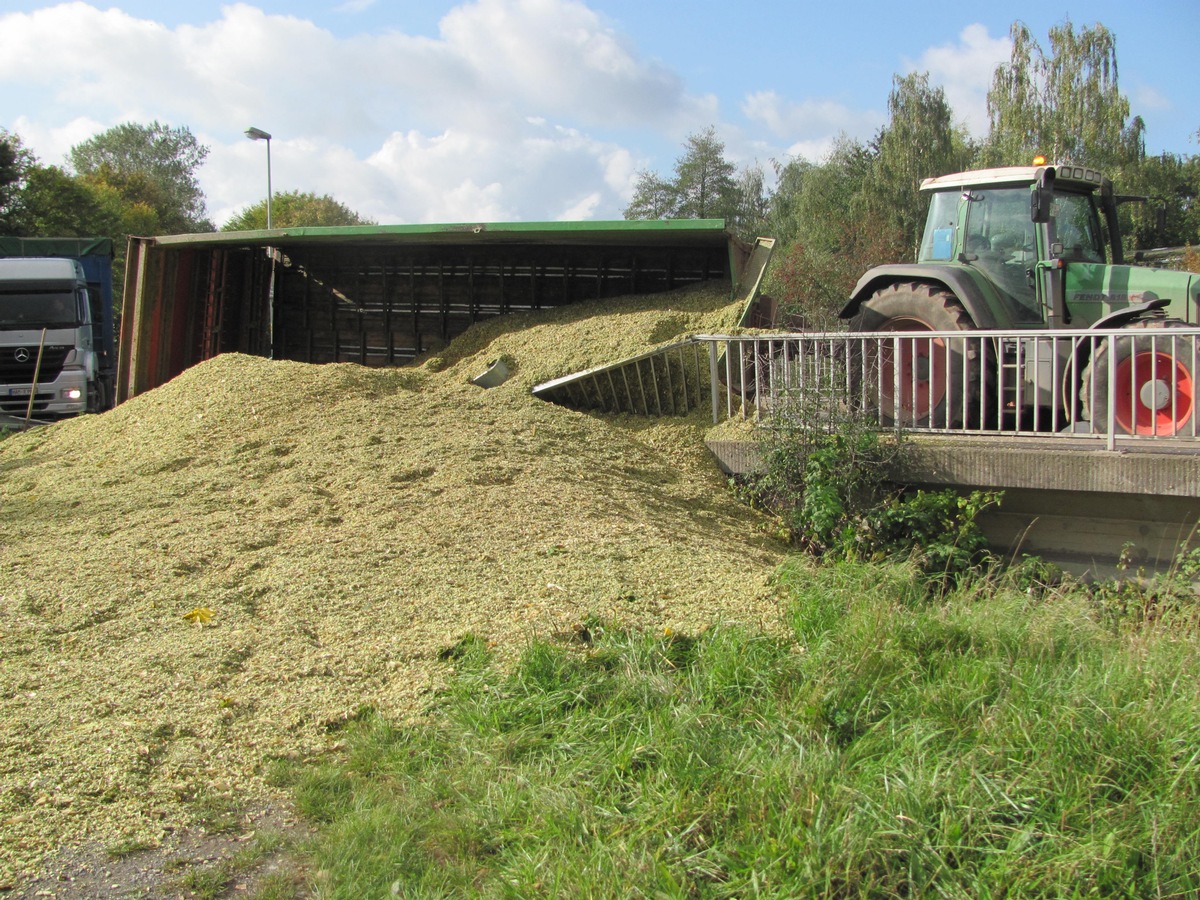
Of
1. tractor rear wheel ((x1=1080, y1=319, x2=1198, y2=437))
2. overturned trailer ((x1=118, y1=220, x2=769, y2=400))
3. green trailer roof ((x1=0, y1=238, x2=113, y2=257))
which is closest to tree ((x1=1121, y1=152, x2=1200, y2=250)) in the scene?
overturned trailer ((x1=118, y1=220, x2=769, y2=400))

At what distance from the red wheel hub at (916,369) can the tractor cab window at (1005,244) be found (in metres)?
0.74

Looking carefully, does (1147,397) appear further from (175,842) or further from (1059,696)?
(175,842)

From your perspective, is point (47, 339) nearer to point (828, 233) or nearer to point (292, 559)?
point (292, 559)

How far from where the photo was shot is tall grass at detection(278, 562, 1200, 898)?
296 centimetres

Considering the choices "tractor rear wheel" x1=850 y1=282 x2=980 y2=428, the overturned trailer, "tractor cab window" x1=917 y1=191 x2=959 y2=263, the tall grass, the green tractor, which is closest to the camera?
the tall grass

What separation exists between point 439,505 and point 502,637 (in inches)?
80.4

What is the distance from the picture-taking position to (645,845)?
3086mm

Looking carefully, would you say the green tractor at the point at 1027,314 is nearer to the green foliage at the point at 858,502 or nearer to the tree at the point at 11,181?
the green foliage at the point at 858,502

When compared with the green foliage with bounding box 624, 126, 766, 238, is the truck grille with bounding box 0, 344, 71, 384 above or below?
below

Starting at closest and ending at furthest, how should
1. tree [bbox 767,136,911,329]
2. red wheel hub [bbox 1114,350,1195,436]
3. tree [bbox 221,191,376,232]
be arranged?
red wheel hub [bbox 1114,350,1195,436], tree [bbox 767,136,911,329], tree [bbox 221,191,376,232]

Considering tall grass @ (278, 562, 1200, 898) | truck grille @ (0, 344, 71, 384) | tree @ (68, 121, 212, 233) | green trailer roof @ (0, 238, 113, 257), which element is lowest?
tall grass @ (278, 562, 1200, 898)

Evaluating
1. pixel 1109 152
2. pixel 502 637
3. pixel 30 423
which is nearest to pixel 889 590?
pixel 502 637

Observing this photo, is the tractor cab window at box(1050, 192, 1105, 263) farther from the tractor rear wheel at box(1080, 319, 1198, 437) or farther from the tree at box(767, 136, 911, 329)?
the tree at box(767, 136, 911, 329)

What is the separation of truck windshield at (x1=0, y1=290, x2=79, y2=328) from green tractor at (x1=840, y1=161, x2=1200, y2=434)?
40.8 ft
